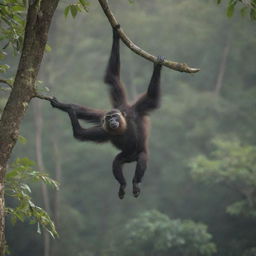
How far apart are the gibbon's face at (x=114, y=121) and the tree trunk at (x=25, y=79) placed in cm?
264

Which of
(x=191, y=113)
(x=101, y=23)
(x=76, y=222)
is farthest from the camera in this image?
(x=101, y=23)

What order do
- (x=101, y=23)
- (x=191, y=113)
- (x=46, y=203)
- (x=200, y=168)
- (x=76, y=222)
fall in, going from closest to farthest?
(x=200, y=168), (x=46, y=203), (x=76, y=222), (x=191, y=113), (x=101, y=23)

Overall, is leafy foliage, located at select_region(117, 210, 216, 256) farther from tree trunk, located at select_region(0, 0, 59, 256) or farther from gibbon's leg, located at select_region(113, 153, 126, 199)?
tree trunk, located at select_region(0, 0, 59, 256)

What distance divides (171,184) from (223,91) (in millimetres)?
6032

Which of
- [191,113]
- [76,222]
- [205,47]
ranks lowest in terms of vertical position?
[76,222]

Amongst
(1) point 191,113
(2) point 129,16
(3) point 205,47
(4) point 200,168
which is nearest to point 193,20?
(3) point 205,47

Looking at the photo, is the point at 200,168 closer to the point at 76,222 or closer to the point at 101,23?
the point at 76,222

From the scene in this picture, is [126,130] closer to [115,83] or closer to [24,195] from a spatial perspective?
[115,83]

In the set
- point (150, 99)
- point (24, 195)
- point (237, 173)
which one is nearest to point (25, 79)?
point (24, 195)

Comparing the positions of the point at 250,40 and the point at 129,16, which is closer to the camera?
the point at 250,40

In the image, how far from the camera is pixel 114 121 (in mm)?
7250

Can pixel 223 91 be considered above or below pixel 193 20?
below

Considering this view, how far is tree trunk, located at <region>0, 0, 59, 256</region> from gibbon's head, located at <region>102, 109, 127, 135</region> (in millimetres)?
2647

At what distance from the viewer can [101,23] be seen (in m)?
29.9
